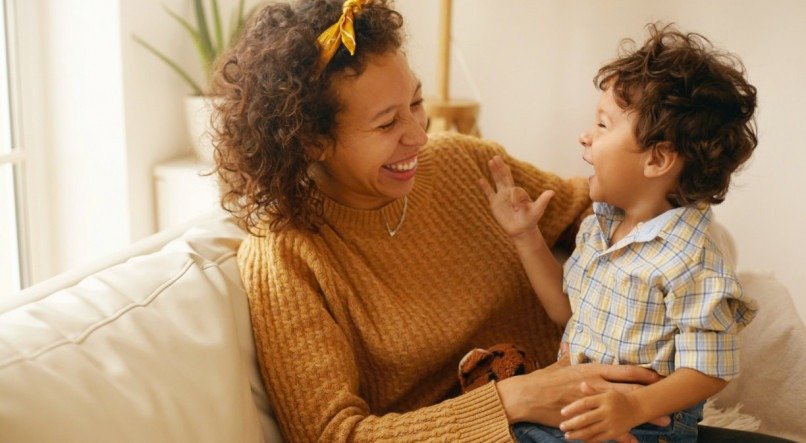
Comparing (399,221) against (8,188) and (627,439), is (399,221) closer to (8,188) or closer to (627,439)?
(627,439)

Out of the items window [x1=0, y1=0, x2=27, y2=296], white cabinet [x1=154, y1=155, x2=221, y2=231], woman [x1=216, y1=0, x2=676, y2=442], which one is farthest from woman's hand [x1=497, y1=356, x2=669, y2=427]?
window [x1=0, y1=0, x2=27, y2=296]

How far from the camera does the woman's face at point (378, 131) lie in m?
1.51

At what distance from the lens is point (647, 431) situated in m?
1.39

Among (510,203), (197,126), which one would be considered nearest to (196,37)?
(197,126)

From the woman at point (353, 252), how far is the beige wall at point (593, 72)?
4.07 feet

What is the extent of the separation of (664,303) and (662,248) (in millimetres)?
89

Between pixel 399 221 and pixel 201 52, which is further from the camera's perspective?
pixel 201 52

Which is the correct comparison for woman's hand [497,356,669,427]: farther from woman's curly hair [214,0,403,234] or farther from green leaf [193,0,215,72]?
green leaf [193,0,215,72]

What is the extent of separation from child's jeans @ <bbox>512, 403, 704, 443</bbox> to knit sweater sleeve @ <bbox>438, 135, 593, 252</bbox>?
503mm

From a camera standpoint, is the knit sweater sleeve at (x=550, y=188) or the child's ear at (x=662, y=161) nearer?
the child's ear at (x=662, y=161)

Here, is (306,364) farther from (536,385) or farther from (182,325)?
(536,385)

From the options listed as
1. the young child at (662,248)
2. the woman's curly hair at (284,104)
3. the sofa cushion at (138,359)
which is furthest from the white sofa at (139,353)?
the young child at (662,248)

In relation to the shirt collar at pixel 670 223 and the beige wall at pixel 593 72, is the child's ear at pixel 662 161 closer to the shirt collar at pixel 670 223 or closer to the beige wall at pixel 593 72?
the shirt collar at pixel 670 223

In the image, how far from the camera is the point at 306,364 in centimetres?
138
